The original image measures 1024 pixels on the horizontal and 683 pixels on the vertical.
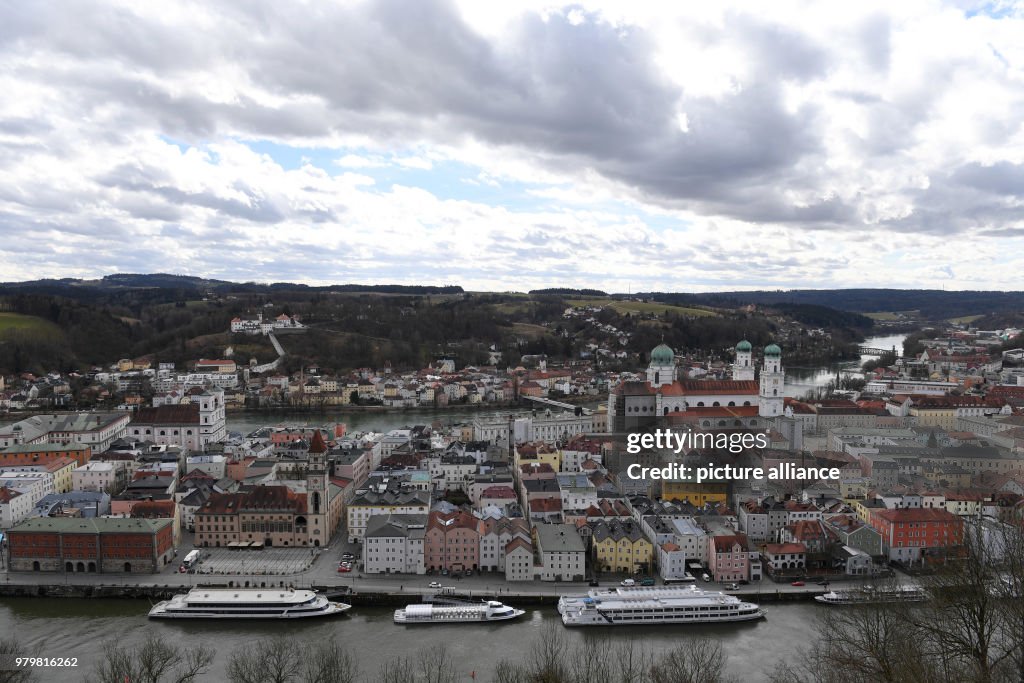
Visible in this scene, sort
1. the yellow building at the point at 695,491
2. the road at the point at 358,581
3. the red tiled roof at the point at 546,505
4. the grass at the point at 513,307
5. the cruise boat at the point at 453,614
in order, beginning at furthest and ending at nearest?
the grass at the point at 513,307
the yellow building at the point at 695,491
the red tiled roof at the point at 546,505
the road at the point at 358,581
the cruise boat at the point at 453,614

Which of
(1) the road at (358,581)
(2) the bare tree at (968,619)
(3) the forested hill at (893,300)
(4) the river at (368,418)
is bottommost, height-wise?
(1) the road at (358,581)

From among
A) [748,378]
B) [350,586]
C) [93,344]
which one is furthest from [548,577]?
[93,344]

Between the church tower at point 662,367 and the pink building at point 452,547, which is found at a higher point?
the church tower at point 662,367

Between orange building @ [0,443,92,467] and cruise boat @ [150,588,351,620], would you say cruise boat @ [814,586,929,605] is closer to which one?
cruise boat @ [150,588,351,620]

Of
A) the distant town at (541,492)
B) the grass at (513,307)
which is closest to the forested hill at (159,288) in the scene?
the grass at (513,307)

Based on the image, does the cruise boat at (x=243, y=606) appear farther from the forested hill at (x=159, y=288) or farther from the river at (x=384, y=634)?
the forested hill at (x=159, y=288)

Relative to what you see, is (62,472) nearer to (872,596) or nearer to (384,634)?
(384,634)

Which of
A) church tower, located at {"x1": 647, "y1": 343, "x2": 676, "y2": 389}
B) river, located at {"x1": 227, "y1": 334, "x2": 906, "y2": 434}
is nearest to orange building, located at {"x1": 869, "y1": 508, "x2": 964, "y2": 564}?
church tower, located at {"x1": 647, "y1": 343, "x2": 676, "y2": 389}

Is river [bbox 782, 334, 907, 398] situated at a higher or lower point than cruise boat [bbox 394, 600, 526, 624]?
higher
